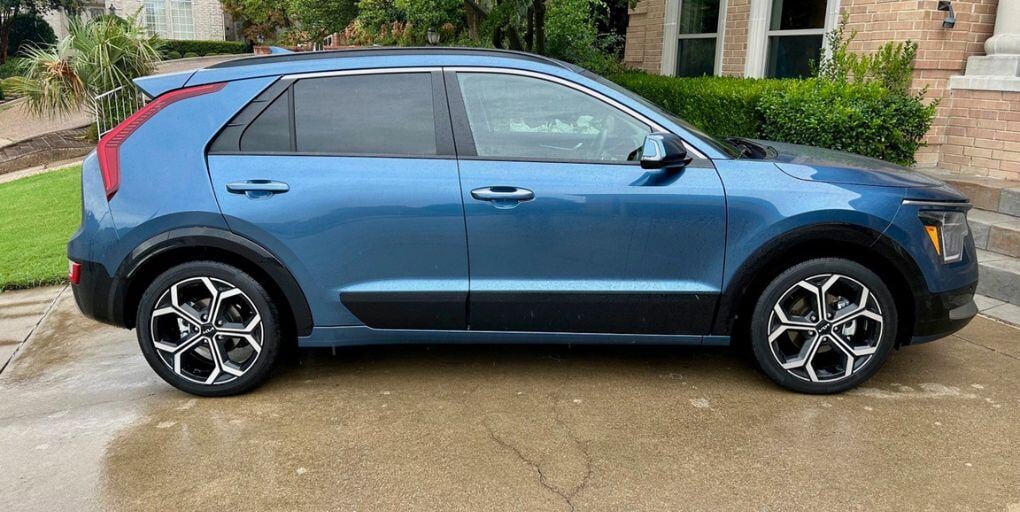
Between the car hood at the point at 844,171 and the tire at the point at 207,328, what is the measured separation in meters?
2.68

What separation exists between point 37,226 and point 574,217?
266 inches

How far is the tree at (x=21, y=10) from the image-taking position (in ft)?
87.2

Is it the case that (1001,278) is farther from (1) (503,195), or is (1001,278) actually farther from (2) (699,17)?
(2) (699,17)

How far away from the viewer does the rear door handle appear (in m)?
3.67

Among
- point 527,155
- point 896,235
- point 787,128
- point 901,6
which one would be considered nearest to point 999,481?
point 896,235

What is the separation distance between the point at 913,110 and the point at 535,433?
5.21 m

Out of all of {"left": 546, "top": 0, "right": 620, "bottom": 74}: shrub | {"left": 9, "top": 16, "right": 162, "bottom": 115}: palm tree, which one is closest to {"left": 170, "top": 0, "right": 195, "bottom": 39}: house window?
{"left": 9, "top": 16, "right": 162, "bottom": 115}: palm tree

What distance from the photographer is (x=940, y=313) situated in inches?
149

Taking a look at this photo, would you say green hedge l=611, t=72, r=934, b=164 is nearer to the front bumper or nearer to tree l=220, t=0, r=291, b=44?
the front bumper

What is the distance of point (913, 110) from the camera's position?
270 inches

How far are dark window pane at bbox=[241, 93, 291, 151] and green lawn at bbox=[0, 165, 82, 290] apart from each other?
350 centimetres

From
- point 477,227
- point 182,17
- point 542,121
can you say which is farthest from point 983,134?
point 182,17

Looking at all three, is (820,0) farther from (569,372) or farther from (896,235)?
(569,372)

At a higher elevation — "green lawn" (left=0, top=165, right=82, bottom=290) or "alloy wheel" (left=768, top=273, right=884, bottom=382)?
"alloy wheel" (left=768, top=273, right=884, bottom=382)
